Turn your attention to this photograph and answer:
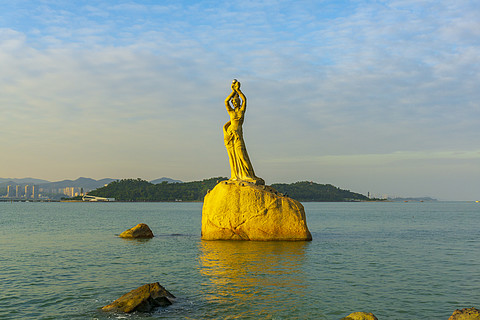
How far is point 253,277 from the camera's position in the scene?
16.9m

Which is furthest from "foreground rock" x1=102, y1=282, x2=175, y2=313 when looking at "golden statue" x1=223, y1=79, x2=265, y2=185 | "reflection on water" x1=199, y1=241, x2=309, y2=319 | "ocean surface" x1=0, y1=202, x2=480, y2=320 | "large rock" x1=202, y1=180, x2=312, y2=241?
"golden statue" x1=223, y1=79, x2=265, y2=185

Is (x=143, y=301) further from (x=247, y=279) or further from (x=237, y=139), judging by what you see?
(x=237, y=139)

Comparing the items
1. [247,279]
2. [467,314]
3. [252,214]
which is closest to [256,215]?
[252,214]

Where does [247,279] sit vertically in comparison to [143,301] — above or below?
below

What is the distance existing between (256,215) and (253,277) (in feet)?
33.5

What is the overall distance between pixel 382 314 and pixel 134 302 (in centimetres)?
702

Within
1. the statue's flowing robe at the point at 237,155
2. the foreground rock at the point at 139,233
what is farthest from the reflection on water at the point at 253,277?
the foreground rock at the point at 139,233

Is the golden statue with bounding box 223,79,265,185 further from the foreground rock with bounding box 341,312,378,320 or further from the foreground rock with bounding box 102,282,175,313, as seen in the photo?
the foreground rock with bounding box 341,312,378,320

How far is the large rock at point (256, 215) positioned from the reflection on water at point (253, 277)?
1040 mm

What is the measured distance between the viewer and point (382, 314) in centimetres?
1248

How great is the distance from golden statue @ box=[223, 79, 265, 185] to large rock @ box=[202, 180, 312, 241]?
1.70m

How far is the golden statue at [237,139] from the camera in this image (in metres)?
29.2

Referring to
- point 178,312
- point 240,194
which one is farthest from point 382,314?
point 240,194

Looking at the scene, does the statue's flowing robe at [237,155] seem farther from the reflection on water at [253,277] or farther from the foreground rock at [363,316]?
the foreground rock at [363,316]
